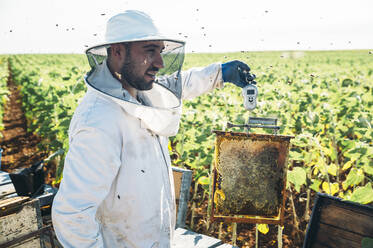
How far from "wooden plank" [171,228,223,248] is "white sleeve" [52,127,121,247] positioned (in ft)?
3.65

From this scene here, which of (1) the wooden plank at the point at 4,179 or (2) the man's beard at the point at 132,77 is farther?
(1) the wooden plank at the point at 4,179

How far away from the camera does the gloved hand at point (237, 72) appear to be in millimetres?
2418

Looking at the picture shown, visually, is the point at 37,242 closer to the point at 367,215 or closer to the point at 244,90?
the point at 244,90

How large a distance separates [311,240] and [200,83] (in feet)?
4.77

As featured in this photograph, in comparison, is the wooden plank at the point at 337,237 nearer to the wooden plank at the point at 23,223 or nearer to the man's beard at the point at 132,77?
the man's beard at the point at 132,77

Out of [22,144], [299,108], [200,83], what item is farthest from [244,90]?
[22,144]

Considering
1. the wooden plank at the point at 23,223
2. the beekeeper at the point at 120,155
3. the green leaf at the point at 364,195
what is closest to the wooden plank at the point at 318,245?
the green leaf at the point at 364,195

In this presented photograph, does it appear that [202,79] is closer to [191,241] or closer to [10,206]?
[191,241]

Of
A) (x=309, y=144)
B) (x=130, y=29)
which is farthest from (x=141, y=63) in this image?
(x=309, y=144)

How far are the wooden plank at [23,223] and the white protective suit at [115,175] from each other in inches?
25.9

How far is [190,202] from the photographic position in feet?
14.9

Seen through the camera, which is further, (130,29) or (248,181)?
(248,181)

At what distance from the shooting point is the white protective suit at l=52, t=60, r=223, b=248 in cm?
149

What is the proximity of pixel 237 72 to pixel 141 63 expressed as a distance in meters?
0.97
